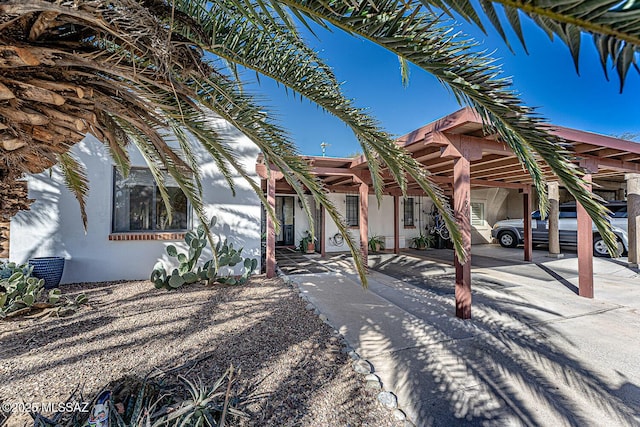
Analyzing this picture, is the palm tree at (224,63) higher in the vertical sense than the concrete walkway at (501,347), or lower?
higher

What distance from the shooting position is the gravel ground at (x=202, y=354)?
197 centimetres

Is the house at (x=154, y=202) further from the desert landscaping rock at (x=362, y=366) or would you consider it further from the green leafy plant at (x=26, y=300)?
the desert landscaping rock at (x=362, y=366)

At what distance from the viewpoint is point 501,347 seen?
2.86m


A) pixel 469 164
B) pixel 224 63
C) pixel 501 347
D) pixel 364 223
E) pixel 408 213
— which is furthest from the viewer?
pixel 408 213

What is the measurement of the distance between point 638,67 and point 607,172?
8.01m

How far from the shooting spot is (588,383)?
228cm

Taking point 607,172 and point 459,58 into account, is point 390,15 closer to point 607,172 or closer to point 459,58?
point 459,58

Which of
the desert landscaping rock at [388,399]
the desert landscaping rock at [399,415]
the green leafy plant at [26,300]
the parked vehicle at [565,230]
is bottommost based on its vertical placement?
the desert landscaping rock at [399,415]

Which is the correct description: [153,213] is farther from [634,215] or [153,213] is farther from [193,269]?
[634,215]

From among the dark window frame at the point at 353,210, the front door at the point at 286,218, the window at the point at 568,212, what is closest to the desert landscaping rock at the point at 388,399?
the dark window frame at the point at 353,210

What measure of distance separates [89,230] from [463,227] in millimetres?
6564

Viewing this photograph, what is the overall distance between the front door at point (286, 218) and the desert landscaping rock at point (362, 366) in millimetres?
8899

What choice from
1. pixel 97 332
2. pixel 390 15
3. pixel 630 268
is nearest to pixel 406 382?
pixel 390 15

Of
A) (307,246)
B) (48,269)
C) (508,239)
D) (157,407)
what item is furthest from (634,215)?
(48,269)
